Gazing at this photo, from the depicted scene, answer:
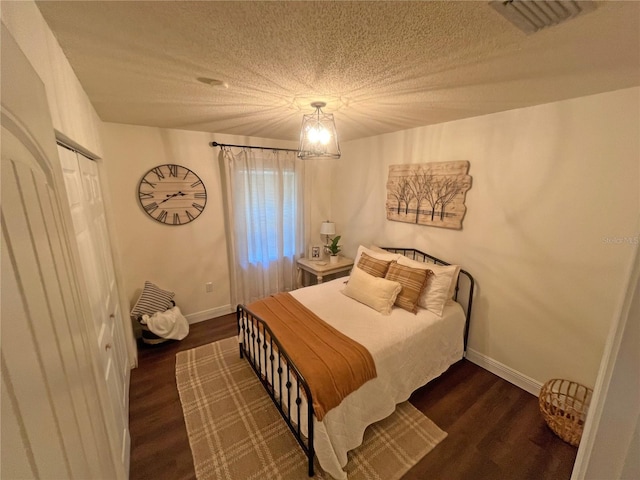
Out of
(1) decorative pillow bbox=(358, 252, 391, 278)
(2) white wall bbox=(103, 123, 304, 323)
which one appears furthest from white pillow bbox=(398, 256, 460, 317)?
(2) white wall bbox=(103, 123, 304, 323)

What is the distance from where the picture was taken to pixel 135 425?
1.98 meters

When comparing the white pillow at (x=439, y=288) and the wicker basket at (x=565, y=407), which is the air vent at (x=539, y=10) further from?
the wicker basket at (x=565, y=407)

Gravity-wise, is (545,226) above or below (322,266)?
above

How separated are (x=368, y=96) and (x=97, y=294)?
2.12m

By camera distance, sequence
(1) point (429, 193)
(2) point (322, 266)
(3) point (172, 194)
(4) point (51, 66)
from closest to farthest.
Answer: (4) point (51, 66)
(1) point (429, 193)
(3) point (172, 194)
(2) point (322, 266)

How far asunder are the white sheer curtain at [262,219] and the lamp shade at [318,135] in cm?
147

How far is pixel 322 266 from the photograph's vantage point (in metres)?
3.65

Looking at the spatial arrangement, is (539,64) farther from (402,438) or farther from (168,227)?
(168,227)

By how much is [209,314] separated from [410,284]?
8.57 ft

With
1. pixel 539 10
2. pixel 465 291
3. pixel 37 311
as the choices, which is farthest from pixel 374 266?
pixel 37 311

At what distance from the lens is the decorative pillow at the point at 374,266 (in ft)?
9.07

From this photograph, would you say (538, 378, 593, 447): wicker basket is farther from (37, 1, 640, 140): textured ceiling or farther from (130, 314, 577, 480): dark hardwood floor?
(37, 1, 640, 140): textured ceiling

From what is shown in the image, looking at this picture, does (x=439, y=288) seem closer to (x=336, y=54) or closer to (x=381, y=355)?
(x=381, y=355)

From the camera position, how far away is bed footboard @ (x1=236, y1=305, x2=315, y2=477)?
5.36 feet
